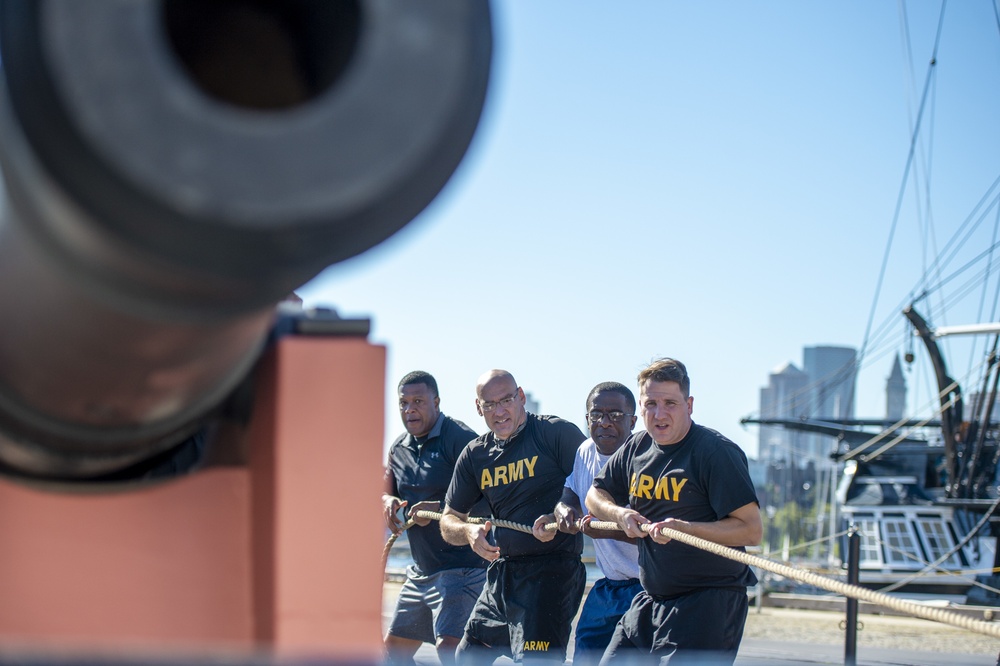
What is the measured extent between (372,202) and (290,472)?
76 cm

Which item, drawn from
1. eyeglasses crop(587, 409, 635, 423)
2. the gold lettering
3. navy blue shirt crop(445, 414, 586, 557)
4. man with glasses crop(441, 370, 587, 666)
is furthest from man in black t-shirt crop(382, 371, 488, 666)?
the gold lettering

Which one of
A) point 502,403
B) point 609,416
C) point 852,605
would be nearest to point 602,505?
point 609,416

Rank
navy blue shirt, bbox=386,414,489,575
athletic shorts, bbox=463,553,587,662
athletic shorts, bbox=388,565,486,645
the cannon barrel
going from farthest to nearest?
navy blue shirt, bbox=386,414,489,575, athletic shorts, bbox=388,565,486,645, athletic shorts, bbox=463,553,587,662, the cannon barrel

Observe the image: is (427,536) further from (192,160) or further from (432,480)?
(192,160)

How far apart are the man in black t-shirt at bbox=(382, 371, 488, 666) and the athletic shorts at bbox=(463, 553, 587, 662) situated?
762 millimetres

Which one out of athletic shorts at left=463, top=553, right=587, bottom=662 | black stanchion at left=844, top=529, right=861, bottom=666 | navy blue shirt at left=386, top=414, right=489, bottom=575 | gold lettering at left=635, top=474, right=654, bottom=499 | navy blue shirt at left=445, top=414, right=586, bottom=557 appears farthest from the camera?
navy blue shirt at left=386, top=414, right=489, bottom=575

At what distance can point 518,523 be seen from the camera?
26.2 ft

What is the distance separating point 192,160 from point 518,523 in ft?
22.1

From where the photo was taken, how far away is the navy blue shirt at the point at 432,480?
9.08 m

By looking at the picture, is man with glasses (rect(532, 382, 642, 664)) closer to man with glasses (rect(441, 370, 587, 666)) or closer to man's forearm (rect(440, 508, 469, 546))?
man with glasses (rect(441, 370, 587, 666))

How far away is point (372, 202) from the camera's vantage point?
5.00 ft

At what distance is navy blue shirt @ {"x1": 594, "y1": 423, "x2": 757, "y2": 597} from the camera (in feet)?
19.6

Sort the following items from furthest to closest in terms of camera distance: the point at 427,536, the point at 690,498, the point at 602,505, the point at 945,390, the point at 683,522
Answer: the point at 945,390, the point at 427,536, the point at 602,505, the point at 690,498, the point at 683,522

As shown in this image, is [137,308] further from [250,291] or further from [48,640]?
[48,640]
